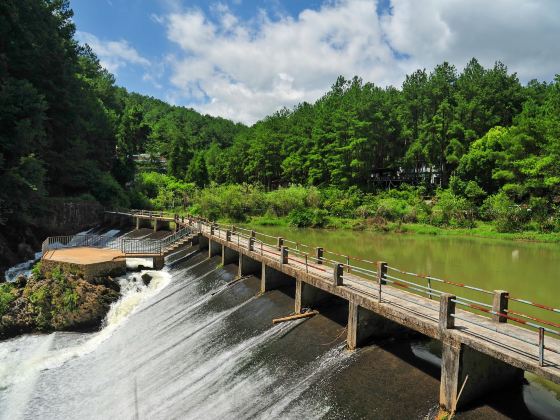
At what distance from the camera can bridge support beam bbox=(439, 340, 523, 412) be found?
9.00 meters

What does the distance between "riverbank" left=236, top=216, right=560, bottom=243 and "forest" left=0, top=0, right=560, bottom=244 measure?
1357mm

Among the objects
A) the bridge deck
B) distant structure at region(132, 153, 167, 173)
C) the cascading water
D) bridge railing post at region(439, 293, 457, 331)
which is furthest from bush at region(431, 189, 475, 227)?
distant structure at region(132, 153, 167, 173)

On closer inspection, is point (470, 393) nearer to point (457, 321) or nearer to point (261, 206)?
point (457, 321)

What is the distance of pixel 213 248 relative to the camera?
29.6 metres

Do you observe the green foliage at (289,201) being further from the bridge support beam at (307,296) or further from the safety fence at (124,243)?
the bridge support beam at (307,296)

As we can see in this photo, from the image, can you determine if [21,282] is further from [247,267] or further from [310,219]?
[310,219]

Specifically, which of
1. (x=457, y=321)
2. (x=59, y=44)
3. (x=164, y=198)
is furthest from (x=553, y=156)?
(x=164, y=198)

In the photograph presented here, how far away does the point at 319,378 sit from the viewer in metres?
11.3

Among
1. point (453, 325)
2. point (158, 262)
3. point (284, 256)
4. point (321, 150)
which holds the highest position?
point (321, 150)

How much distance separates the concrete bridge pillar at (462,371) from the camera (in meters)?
9.02

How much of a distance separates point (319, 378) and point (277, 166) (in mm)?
81369

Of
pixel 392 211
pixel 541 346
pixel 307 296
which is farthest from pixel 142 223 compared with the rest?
pixel 541 346

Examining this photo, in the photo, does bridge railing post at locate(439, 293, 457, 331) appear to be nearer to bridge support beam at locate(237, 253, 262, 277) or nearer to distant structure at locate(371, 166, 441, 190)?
bridge support beam at locate(237, 253, 262, 277)

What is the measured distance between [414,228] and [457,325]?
1808 inches
